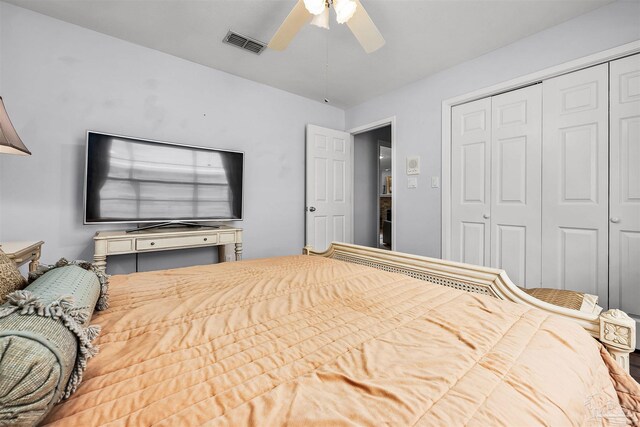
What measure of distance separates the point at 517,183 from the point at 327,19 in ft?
7.21

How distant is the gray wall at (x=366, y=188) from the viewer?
4.67 meters

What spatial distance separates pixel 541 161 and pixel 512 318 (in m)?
2.17

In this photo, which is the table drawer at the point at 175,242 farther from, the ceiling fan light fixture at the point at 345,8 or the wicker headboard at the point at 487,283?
the ceiling fan light fixture at the point at 345,8

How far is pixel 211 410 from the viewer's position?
20.2 inches

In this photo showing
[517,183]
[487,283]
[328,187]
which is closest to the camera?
[487,283]

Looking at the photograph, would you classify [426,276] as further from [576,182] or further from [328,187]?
[328,187]

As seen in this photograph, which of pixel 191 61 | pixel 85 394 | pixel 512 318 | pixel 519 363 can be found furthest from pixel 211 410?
pixel 191 61

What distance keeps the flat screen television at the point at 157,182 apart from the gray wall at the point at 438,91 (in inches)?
78.3

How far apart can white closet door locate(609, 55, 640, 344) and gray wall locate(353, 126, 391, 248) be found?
117 inches

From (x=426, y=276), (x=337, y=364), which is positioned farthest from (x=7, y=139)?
(x=426, y=276)

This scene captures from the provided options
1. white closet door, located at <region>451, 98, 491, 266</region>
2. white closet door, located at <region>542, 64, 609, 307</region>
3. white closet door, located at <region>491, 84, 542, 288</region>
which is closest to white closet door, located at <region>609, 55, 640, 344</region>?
white closet door, located at <region>542, 64, 609, 307</region>

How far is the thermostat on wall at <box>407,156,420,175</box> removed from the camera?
333 centimetres

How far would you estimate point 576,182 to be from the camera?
2.27 meters

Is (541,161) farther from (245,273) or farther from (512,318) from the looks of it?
(245,273)
